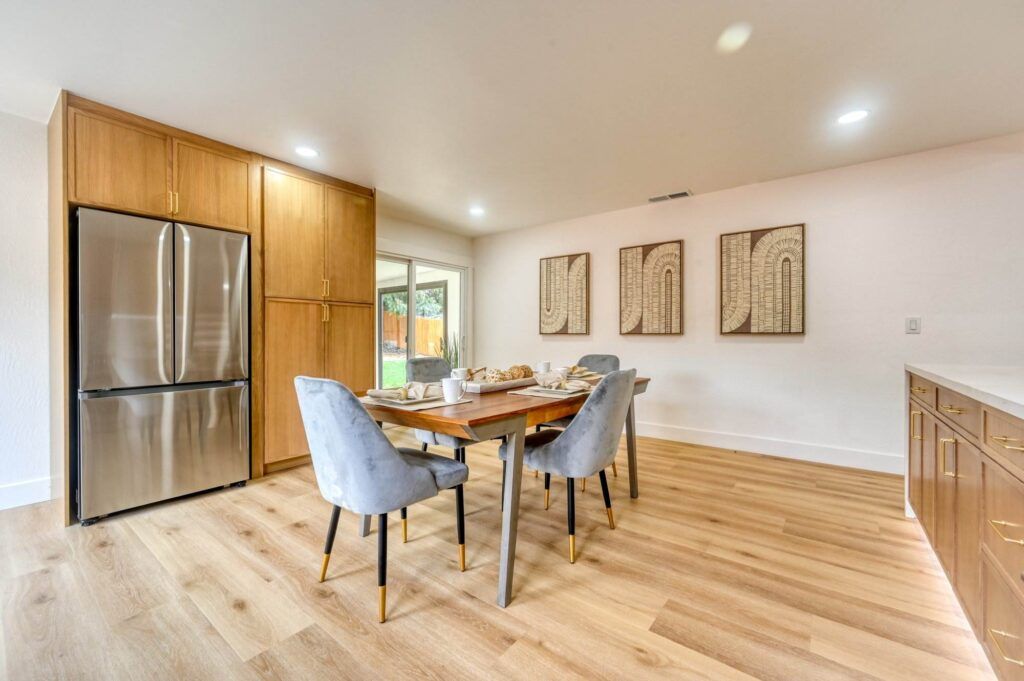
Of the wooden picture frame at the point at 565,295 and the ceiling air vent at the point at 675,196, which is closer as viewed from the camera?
the ceiling air vent at the point at 675,196

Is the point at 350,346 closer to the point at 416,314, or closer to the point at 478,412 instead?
the point at 416,314

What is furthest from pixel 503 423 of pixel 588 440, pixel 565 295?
pixel 565 295

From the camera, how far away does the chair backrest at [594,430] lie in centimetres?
187

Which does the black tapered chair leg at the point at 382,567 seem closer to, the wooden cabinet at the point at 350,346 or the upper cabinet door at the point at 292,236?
the wooden cabinet at the point at 350,346

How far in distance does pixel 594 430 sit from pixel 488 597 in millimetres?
809

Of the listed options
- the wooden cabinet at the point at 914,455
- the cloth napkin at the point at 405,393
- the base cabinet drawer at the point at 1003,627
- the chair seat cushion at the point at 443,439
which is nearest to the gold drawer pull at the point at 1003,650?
the base cabinet drawer at the point at 1003,627

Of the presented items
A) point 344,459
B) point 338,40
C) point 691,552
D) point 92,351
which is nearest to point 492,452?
point 691,552

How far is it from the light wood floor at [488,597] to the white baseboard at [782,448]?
2.18 ft

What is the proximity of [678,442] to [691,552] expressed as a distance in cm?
213

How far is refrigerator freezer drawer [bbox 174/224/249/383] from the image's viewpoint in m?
2.62

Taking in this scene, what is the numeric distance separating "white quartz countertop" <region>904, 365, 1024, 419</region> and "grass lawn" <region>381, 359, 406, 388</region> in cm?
424

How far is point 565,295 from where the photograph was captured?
15.6ft

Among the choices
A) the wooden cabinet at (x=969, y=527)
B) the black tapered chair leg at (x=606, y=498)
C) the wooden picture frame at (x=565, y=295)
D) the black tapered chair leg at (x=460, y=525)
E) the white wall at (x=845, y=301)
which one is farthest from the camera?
the wooden picture frame at (x=565, y=295)

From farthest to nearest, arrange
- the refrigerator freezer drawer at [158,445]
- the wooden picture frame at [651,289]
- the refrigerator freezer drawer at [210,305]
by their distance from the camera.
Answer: the wooden picture frame at [651,289] → the refrigerator freezer drawer at [210,305] → the refrigerator freezer drawer at [158,445]
